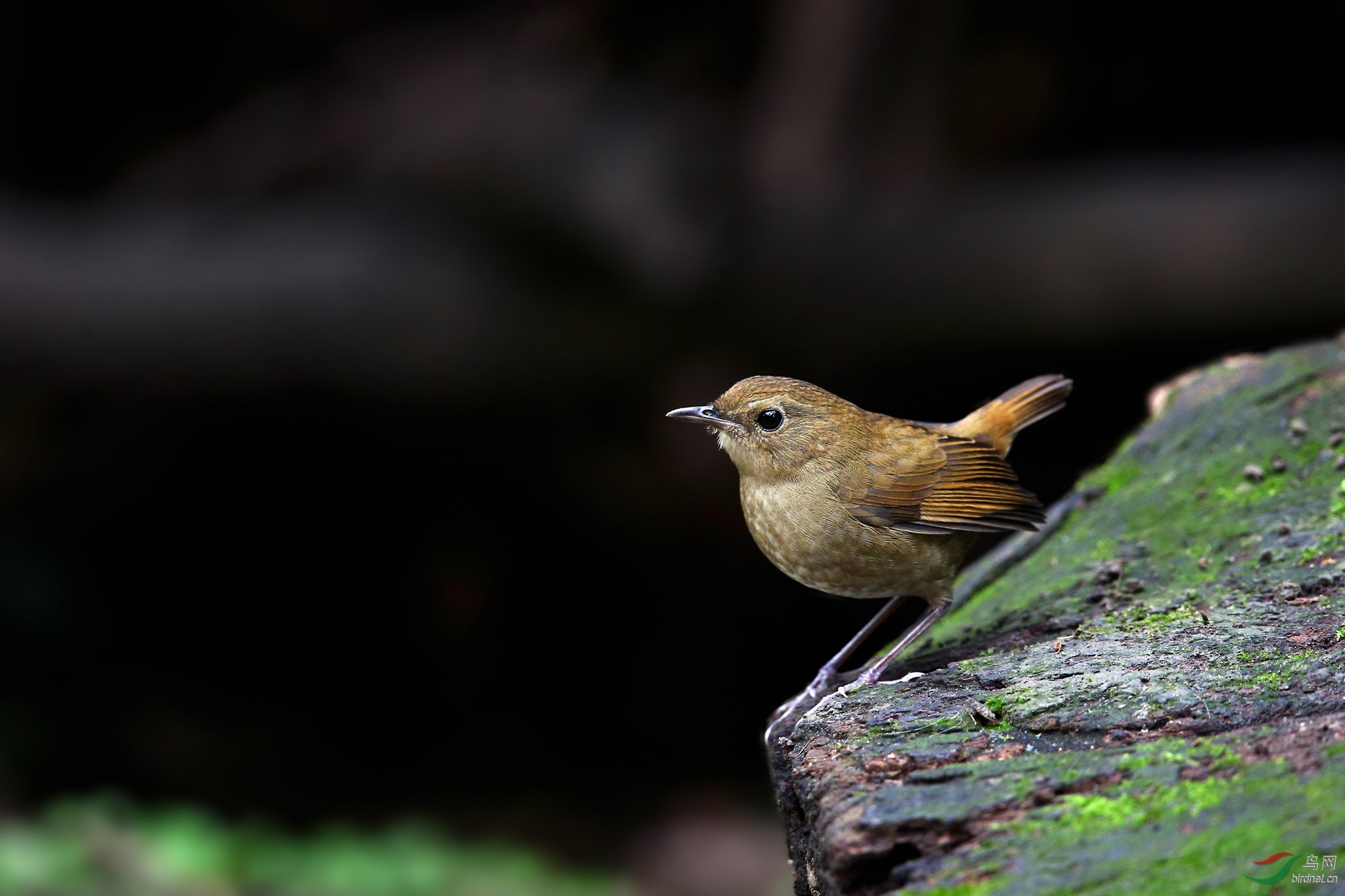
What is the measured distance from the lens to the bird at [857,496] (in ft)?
10.3

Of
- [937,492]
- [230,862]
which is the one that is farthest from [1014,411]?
[230,862]

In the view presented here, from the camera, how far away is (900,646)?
10.3 feet

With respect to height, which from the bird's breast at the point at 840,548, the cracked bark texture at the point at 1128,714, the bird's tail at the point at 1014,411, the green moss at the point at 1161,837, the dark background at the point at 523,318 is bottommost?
the green moss at the point at 1161,837

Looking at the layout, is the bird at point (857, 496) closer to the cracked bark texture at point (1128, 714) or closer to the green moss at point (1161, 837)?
the cracked bark texture at point (1128, 714)

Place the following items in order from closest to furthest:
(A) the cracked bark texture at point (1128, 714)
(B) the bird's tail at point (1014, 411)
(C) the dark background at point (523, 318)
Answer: (A) the cracked bark texture at point (1128, 714)
(B) the bird's tail at point (1014, 411)
(C) the dark background at point (523, 318)

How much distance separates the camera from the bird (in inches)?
124

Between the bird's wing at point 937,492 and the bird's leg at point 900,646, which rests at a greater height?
the bird's wing at point 937,492

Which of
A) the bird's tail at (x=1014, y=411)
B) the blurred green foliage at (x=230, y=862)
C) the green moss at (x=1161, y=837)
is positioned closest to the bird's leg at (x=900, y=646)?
the bird's tail at (x=1014, y=411)

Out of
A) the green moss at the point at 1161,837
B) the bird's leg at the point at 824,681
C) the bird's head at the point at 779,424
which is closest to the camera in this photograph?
the green moss at the point at 1161,837

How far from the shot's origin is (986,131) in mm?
6078

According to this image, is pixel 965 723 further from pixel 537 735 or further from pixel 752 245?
pixel 537 735

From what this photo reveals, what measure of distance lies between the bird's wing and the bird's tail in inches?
11.6

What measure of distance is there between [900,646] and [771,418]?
0.69 meters

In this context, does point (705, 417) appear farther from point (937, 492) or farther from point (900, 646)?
point (900, 646)
